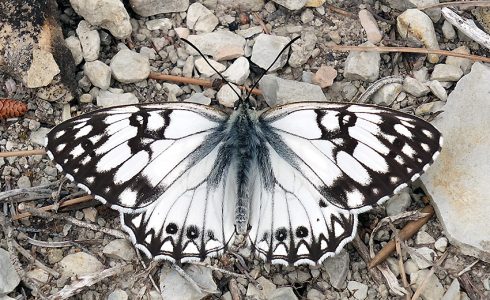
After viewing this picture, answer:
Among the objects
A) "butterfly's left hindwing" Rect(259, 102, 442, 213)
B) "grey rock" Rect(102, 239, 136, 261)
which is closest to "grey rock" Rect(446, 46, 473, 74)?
"butterfly's left hindwing" Rect(259, 102, 442, 213)

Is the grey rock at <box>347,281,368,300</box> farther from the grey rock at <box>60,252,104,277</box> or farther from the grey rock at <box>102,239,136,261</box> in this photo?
the grey rock at <box>60,252,104,277</box>

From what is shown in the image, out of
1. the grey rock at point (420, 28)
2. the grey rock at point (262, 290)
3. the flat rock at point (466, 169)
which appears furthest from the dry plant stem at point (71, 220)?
the grey rock at point (420, 28)

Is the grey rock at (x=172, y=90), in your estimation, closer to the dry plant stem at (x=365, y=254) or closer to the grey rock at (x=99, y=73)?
the grey rock at (x=99, y=73)

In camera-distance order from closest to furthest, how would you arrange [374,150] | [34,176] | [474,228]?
[374,150]
[474,228]
[34,176]

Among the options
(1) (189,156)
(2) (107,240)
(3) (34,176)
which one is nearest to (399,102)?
(1) (189,156)

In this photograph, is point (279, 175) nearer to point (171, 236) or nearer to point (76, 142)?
point (171, 236)

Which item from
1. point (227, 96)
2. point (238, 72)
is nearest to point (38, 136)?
point (227, 96)
